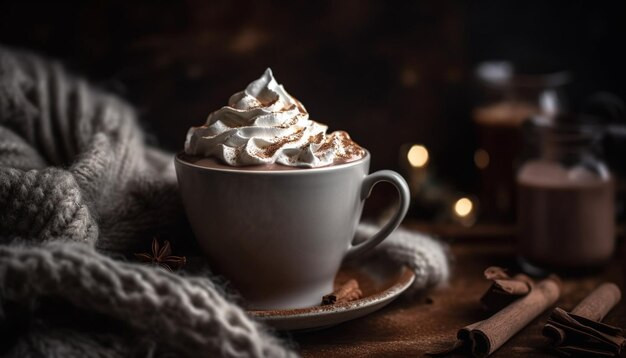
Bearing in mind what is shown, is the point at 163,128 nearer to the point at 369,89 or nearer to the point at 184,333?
the point at 369,89

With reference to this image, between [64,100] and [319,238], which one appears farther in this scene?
[64,100]

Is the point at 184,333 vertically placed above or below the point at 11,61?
below

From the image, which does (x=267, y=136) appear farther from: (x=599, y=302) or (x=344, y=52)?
(x=344, y=52)

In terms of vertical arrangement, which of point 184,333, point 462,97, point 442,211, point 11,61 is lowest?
point 442,211

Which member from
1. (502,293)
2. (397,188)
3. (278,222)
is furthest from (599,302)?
(278,222)

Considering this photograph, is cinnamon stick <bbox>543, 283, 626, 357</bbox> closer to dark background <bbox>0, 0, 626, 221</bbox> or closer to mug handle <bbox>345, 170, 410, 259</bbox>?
mug handle <bbox>345, 170, 410, 259</bbox>

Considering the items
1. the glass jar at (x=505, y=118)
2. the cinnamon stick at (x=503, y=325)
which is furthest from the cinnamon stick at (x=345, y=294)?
the glass jar at (x=505, y=118)

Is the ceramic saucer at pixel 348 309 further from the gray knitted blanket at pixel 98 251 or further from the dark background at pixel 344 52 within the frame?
the dark background at pixel 344 52

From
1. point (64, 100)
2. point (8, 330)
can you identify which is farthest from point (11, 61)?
point (8, 330)
